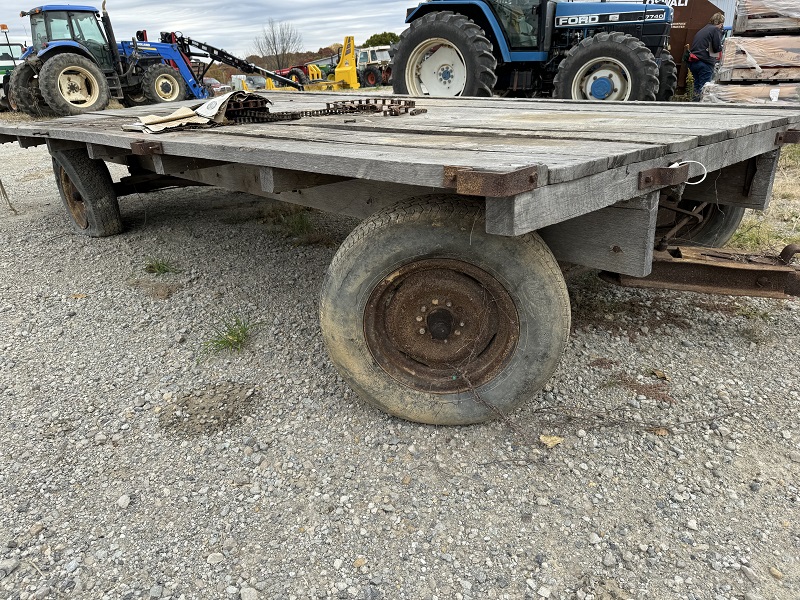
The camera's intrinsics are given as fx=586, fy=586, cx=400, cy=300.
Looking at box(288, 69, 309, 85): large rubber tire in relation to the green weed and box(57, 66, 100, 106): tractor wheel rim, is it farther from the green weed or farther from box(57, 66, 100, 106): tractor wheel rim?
the green weed

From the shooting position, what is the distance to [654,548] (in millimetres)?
1799

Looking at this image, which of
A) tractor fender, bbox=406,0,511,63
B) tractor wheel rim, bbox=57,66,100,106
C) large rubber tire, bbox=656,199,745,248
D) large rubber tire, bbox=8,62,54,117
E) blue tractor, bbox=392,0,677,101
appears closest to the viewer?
large rubber tire, bbox=656,199,745,248

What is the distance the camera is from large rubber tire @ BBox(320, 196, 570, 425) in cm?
208

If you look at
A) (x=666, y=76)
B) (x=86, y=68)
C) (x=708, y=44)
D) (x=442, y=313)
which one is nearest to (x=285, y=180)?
(x=442, y=313)

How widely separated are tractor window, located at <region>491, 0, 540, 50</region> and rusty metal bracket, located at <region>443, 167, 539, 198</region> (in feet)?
23.9

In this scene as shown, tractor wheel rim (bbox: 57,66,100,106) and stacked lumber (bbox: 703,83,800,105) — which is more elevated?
tractor wheel rim (bbox: 57,66,100,106)

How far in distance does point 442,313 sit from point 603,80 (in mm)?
6461

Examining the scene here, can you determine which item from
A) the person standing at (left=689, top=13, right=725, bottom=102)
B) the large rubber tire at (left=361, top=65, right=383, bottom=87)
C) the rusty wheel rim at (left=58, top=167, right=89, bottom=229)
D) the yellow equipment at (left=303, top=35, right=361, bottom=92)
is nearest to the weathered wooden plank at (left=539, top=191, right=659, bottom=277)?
the rusty wheel rim at (left=58, top=167, right=89, bottom=229)

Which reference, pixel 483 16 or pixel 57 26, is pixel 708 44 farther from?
pixel 57 26

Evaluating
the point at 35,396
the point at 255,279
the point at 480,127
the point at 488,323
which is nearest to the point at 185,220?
the point at 255,279

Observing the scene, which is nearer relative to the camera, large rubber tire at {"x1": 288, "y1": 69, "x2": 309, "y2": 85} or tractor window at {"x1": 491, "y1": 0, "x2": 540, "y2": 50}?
tractor window at {"x1": 491, "y1": 0, "x2": 540, "y2": 50}

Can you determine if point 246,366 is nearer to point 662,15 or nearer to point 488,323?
point 488,323

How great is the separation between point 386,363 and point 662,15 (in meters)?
7.95

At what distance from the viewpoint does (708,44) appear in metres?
9.55
